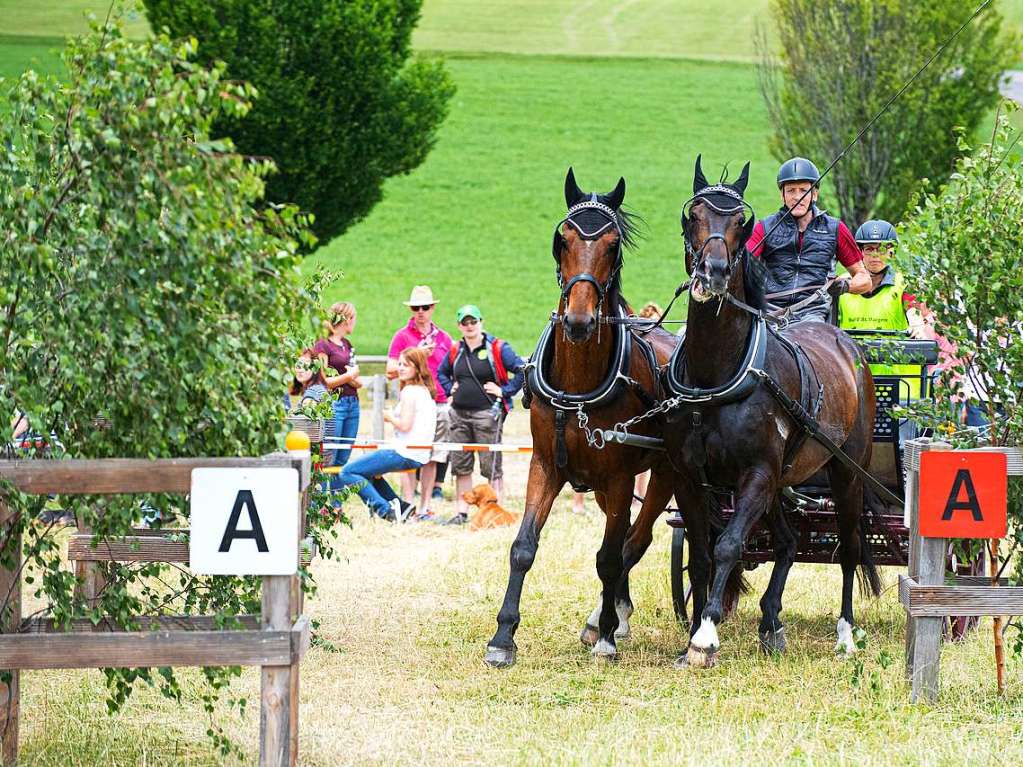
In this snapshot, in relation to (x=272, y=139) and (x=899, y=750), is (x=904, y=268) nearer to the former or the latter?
(x=899, y=750)

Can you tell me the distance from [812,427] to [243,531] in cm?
335

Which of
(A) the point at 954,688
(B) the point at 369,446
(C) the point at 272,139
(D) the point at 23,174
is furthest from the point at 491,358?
(C) the point at 272,139

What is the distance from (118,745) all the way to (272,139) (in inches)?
837

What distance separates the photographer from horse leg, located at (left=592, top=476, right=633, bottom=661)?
7164mm

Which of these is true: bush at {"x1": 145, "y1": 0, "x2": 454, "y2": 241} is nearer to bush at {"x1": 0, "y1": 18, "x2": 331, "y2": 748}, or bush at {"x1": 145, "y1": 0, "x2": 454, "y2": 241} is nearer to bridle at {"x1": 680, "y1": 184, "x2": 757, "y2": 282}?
bridle at {"x1": 680, "y1": 184, "x2": 757, "y2": 282}

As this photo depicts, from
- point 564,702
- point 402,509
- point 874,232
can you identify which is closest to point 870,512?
point 874,232

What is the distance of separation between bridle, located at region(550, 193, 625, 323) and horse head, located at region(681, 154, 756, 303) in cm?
37

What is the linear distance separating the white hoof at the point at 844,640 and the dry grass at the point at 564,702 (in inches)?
4.1

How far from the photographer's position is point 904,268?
628cm

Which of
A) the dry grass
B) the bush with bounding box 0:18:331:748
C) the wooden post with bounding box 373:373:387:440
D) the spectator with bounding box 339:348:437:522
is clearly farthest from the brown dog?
the bush with bounding box 0:18:331:748

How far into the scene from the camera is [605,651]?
720 centimetres

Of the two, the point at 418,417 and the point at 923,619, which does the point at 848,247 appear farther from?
the point at 418,417

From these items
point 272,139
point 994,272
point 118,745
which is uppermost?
point 272,139

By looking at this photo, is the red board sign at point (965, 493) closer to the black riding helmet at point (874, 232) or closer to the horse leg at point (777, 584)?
the horse leg at point (777, 584)
